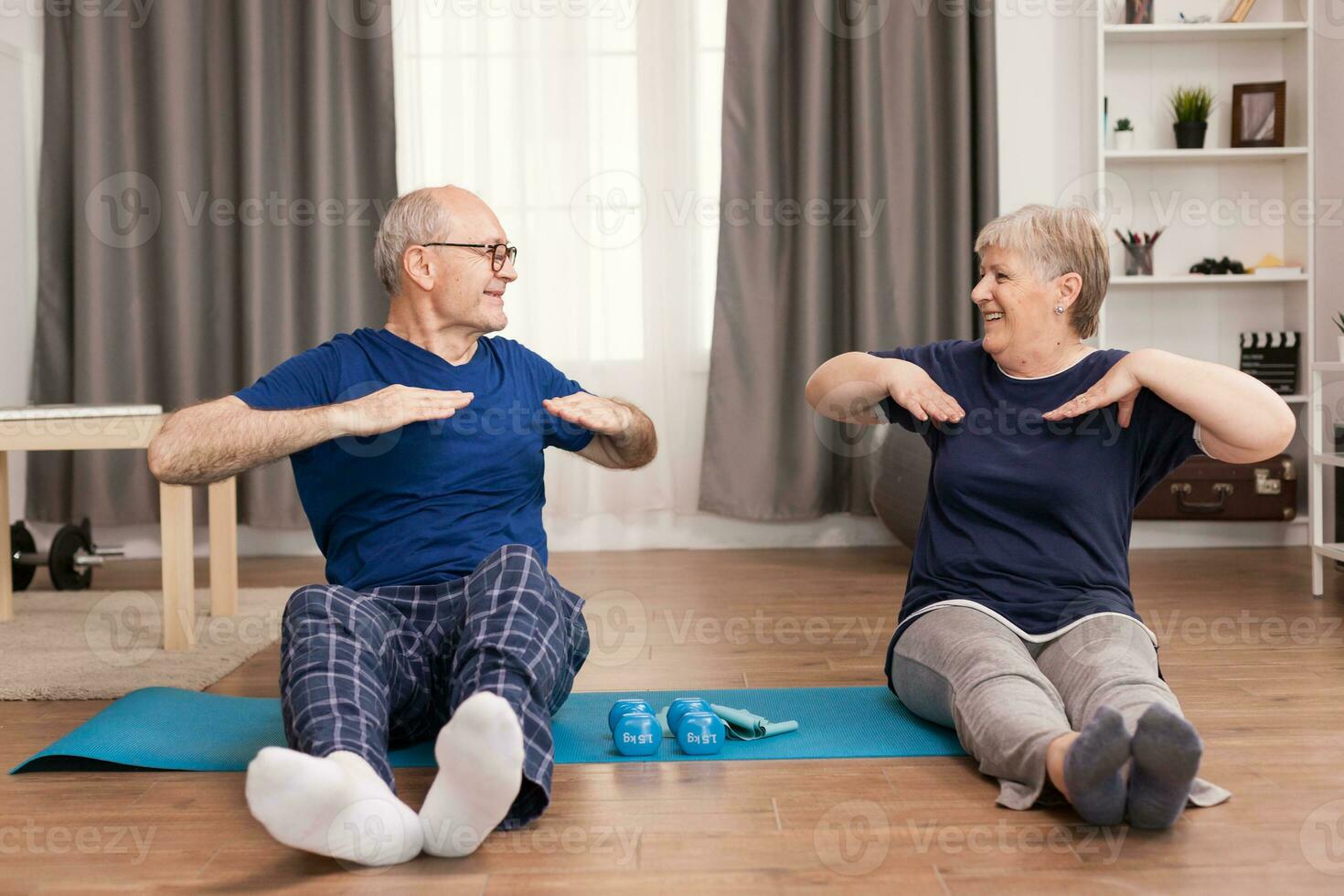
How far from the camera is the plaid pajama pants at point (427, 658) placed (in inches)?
58.7

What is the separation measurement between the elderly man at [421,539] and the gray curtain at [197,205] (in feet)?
7.35

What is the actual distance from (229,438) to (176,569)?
108cm

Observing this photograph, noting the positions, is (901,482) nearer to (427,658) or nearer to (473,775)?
(427,658)

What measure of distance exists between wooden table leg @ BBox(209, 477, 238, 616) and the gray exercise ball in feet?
Answer: 5.97

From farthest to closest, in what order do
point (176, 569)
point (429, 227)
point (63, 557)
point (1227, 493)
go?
point (1227, 493), point (63, 557), point (176, 569), point (429, 227)

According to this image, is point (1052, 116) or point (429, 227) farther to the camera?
point (1052, 116)

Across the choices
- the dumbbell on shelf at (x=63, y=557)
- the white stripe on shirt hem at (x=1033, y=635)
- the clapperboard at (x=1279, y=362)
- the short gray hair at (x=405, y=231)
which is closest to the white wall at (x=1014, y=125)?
the clapperboard at (x=1279, y=362)

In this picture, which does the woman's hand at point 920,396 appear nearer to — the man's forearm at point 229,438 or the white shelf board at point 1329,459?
the man's forearm at point 229,438

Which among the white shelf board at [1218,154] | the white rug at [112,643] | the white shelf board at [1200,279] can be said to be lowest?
the white rug at [112,643]

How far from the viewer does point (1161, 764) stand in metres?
1.36

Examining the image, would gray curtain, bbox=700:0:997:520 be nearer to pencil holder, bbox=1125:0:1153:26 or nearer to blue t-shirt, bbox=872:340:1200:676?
pencil holder, bbox=1125:0:1153:26

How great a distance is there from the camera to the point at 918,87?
4070mm

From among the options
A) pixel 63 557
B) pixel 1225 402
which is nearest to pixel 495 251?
pixel 1225 402

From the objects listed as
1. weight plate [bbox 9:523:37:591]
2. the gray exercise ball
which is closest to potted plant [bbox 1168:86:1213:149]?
the gray exercise ball
